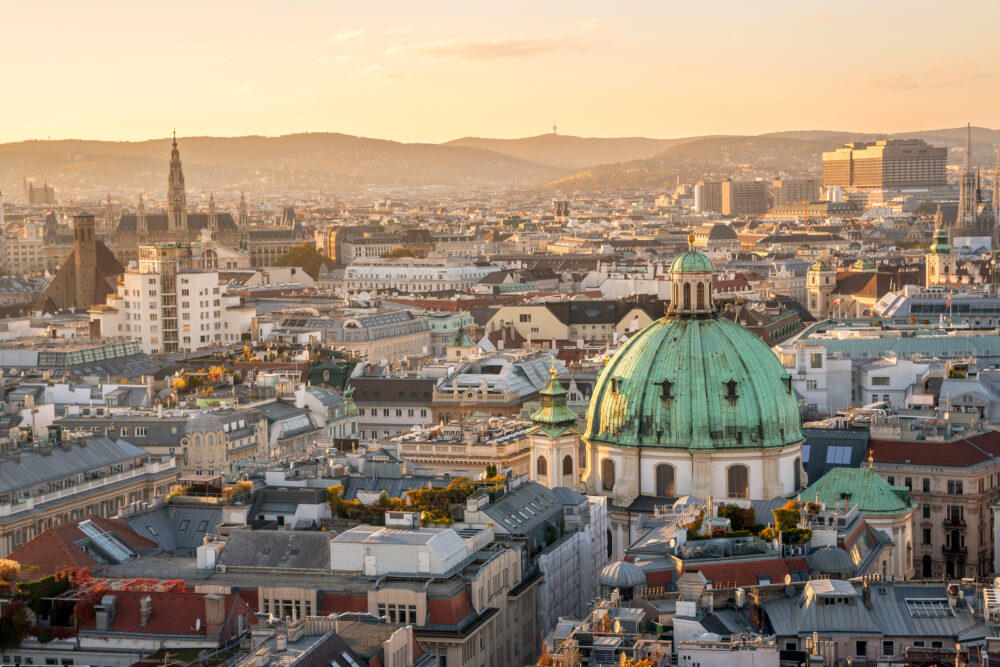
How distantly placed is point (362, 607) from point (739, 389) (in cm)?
2151

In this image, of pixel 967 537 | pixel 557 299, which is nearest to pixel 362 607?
pixel 967 537

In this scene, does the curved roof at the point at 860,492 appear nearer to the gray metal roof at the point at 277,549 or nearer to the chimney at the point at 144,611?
the gray metal roof at the point at 277,549

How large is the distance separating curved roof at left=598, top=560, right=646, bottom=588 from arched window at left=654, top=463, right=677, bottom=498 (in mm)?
14383

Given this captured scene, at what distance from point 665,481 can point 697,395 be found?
344 centimetres

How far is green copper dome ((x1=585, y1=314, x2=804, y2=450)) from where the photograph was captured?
72.1 metres

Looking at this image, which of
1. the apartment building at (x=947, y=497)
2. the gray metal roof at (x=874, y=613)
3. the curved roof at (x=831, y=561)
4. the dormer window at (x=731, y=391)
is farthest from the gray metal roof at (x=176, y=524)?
the apartment building at (x=947, y=497)

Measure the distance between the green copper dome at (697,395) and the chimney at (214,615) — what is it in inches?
977

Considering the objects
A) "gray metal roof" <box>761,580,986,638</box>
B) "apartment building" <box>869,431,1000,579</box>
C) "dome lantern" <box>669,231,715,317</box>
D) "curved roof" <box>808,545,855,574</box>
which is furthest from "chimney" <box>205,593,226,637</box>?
"apartment building" <box>869,431,1000,579</box>

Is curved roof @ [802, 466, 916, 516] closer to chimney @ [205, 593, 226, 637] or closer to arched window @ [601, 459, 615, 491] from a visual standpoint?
arched window @ [601, 459, 615, 491]

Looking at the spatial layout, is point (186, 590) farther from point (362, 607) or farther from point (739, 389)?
point (739, 389)

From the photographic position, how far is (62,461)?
7806cm

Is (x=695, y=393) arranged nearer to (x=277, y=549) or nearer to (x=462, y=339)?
(x=277, y=549)

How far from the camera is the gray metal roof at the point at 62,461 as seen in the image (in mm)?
74438

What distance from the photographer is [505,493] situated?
227 feet
